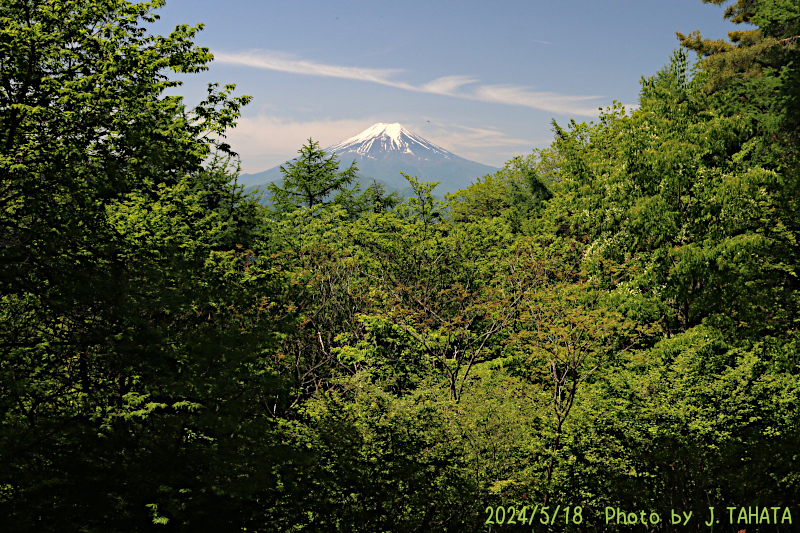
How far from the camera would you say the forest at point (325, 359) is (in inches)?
350

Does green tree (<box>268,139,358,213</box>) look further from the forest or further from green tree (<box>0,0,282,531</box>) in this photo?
green tree (<box>0,0,282,531</box>)

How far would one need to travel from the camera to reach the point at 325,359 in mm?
17859

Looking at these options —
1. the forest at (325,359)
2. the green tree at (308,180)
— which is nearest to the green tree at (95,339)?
the forest at (325,359)

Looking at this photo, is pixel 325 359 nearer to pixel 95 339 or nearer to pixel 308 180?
pixel 95 339

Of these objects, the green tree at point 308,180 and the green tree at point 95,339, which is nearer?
the green tree at point 95,339

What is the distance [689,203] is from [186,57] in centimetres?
1696

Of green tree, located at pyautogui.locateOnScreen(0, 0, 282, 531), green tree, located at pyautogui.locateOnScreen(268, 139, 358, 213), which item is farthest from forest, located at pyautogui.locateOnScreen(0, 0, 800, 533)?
green tree, located at pyautogui.locateOnScreen(268, 139, 358, 213)

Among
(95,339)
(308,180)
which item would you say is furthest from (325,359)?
(308,180)

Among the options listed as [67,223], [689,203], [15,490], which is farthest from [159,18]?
[689,203]

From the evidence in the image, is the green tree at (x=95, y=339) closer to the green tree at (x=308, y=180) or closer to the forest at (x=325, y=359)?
the forest at (x=325, y=359)

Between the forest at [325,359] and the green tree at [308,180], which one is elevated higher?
the green tree at [308,180]

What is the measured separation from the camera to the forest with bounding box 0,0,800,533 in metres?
8.88

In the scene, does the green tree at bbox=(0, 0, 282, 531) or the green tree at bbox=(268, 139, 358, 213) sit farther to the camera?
the green tree at bbox=(268, 139, 358, 213)

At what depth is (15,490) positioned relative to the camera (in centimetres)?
767
